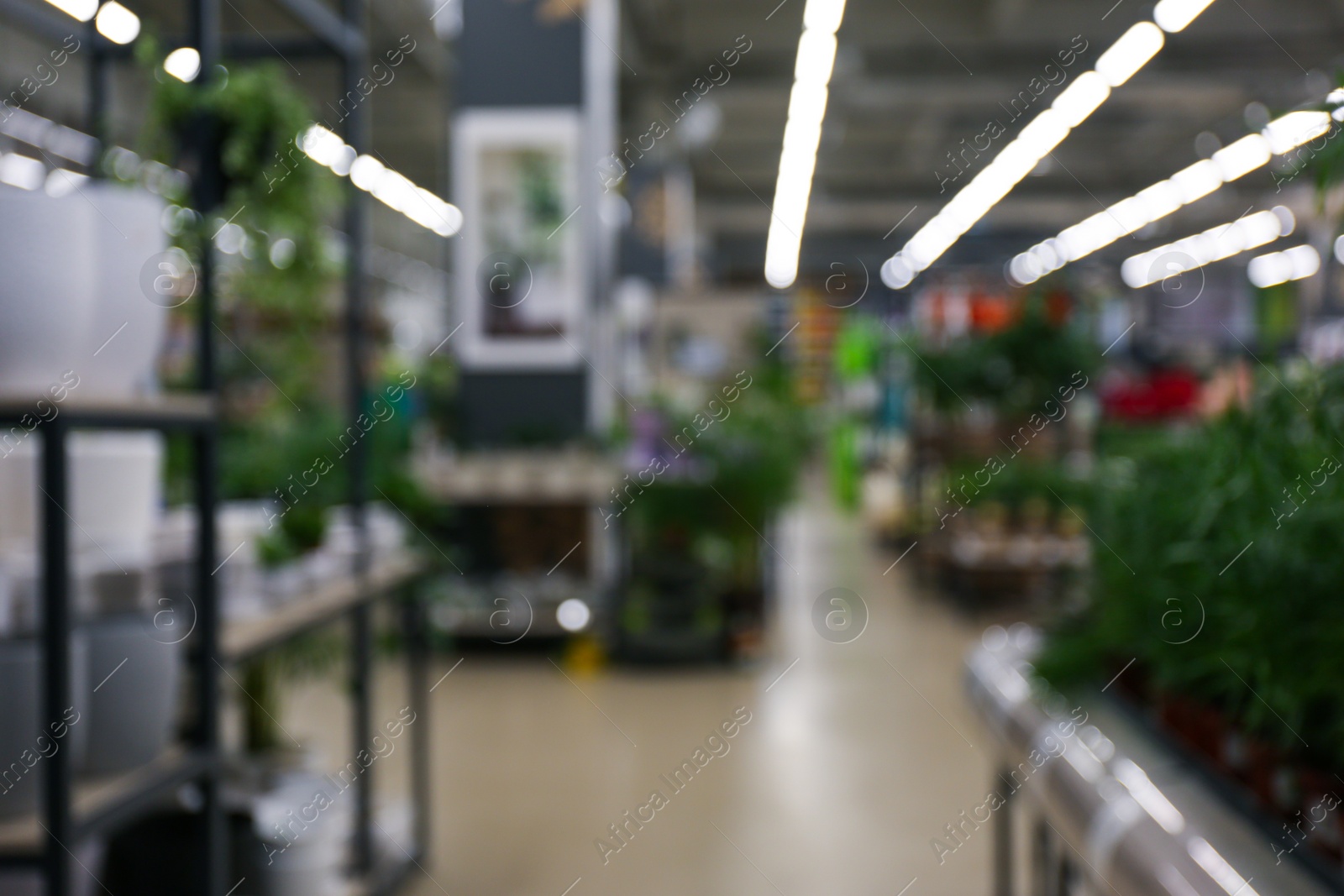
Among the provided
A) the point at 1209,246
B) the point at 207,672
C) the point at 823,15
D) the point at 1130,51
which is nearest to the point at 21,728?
the point at 207,672

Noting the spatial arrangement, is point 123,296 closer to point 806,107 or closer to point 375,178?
point 806,107

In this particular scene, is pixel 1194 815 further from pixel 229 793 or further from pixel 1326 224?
pixel 229 793

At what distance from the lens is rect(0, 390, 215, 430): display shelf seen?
1.28 m

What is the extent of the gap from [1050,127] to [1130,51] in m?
2.03

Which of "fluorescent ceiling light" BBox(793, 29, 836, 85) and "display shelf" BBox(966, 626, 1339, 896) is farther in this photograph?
"fluorescent ceiling light" BBox(793, 29, 836, 85)

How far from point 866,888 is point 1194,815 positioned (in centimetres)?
167

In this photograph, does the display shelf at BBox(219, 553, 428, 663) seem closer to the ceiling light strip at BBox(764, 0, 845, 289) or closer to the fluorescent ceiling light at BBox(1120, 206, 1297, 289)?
the ceiling light strip at BBox(764, 0, 845, 289)

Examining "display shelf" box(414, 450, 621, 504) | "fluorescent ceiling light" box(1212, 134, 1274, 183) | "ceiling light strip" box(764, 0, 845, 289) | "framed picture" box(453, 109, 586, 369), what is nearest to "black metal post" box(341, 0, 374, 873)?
"display shelf" box(414, 450, 621, 504)

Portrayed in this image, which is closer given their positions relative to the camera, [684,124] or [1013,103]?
[1013,103]

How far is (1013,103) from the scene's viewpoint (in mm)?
9594

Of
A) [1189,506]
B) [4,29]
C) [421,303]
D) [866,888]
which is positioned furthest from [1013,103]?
[421,303]

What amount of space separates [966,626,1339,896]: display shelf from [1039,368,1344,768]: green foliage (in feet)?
0.39

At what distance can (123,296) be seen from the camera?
1.48 meters

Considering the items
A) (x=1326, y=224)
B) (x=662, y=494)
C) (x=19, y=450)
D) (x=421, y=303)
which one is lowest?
(x=1326, y=224)
